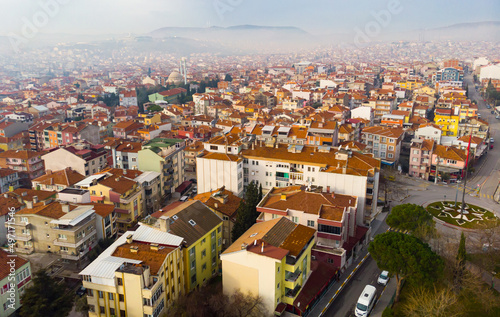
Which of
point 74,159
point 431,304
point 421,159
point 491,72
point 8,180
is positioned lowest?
point 8,180

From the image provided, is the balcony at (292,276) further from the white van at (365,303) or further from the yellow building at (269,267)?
the white van at (365,303)

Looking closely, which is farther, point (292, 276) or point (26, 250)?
point (26, 250)

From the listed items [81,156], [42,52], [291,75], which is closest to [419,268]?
[81,156]

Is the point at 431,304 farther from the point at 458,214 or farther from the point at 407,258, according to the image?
the point at 458,214

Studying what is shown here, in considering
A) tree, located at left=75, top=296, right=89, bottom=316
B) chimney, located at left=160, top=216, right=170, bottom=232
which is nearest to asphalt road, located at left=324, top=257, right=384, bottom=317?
chimney, located at left=160, top=216, right=170, bottom=232

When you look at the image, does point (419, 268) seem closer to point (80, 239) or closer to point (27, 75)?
point (80, 239)

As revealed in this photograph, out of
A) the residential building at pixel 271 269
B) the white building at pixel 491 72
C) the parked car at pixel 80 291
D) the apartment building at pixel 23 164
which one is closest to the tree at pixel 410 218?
the residential building at pixel 271 269

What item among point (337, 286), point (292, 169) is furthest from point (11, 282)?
point (292, 169)

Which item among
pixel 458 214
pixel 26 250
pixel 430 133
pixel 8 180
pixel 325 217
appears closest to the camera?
pixel 325 217
